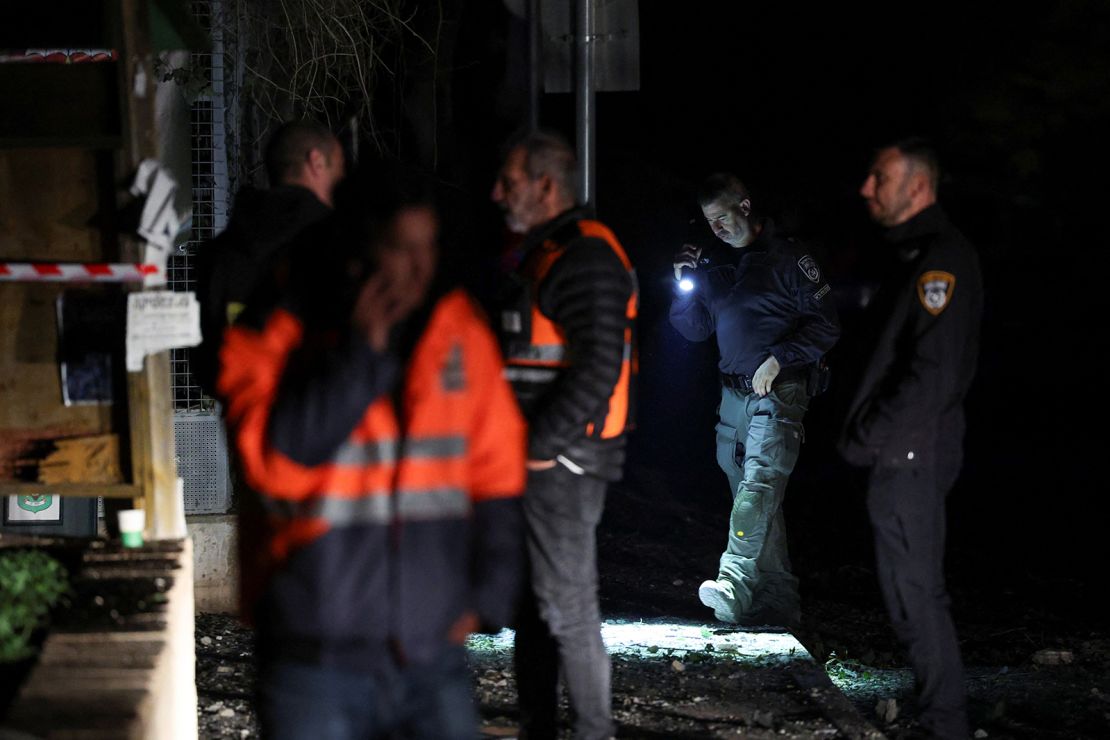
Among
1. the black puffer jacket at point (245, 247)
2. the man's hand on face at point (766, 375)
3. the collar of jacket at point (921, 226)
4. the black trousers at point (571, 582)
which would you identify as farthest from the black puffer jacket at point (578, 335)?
the man's hand on face at point (766, 375)

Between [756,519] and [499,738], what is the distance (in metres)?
2.28

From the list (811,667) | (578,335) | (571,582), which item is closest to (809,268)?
(811,667)

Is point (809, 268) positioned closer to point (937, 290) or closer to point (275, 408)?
point (937, 290)

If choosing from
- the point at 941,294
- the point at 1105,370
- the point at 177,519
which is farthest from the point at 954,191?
the point at 177,519

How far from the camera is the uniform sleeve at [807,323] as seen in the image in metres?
6.62

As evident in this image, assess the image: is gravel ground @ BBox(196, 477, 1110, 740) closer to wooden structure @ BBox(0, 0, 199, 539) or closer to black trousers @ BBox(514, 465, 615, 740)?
black trousers @ BBox(514, 465, 615, 740)

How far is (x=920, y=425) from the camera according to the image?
4.73 meters

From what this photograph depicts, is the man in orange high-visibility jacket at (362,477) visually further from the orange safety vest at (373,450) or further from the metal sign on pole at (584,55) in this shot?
the metal sign on pole at (584,55)

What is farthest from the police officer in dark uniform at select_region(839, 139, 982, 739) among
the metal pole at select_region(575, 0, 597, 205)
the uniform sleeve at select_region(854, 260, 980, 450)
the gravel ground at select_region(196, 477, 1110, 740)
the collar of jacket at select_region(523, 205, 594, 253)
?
the metal pole at select_region(575, 0, 597, 205)

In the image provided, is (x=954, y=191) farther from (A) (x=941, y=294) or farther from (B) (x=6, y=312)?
(B) (x=6, y=312)

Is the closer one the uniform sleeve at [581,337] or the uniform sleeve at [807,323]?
the uniform sleeve at [581,337]

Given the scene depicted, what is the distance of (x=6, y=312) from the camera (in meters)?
4.63

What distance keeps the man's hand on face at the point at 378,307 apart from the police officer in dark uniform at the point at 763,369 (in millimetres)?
4037

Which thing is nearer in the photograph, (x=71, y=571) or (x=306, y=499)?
(x=306, y=499)
